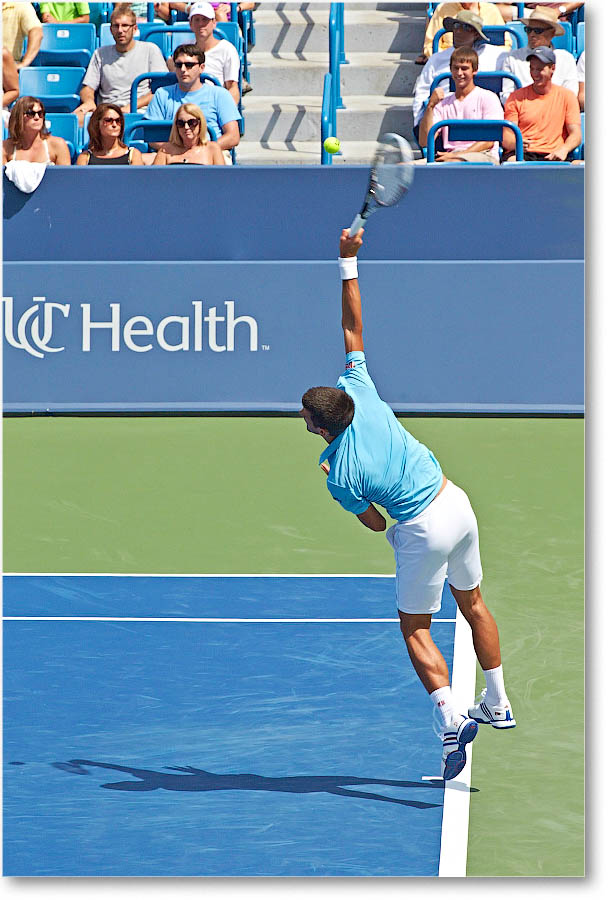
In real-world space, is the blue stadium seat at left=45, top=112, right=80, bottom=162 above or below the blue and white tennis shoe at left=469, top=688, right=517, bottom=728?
above

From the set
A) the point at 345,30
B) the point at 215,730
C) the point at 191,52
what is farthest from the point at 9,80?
the point at 215,730

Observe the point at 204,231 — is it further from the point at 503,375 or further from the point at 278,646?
the point at 278,646

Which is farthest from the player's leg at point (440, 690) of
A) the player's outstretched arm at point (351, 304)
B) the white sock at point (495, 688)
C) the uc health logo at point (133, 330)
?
the uc health logo at point (133, 330)

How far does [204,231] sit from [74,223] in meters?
1.01

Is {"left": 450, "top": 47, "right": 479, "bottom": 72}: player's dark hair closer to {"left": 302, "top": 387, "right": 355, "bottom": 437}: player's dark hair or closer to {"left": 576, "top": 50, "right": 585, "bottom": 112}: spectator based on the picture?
{"left": 576, "top": 50, "right": 585, "bottom": 112}: spectator

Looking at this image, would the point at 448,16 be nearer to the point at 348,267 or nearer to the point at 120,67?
the point at 120,67

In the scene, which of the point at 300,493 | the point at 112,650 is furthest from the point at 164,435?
the point at 112,650

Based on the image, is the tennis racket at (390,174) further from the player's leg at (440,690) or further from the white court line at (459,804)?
the white court line at (459,804)

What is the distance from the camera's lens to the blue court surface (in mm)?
5180

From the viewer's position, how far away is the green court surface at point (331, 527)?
5.80 m

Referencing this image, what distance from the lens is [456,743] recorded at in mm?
5598

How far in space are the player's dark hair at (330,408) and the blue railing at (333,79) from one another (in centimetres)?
651

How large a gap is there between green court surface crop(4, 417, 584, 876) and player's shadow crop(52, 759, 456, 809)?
39 cm

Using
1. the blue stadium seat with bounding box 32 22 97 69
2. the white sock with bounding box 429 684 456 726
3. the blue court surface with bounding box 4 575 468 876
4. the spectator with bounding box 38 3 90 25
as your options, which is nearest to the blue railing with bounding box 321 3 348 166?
the blue stadium seat with bounding box 32 22 97 69
